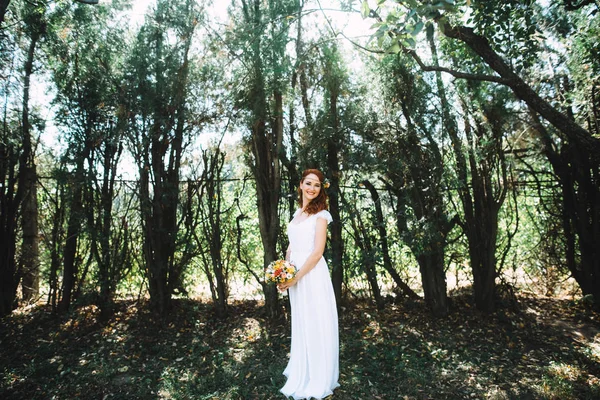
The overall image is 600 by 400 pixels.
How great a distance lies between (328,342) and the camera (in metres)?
3.10

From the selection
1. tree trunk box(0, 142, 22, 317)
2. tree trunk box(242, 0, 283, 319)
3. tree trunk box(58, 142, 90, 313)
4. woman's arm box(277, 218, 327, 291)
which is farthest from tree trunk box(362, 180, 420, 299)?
tree trunk box(0, 142, 22, 317)

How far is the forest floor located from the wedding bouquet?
1.10m

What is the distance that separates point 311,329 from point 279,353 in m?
1.36

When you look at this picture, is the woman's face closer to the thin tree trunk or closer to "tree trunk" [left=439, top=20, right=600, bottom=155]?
the thin tree trunk

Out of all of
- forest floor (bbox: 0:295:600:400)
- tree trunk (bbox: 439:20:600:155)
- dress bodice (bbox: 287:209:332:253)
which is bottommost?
forest floor (bbox: 0:295:600:400)

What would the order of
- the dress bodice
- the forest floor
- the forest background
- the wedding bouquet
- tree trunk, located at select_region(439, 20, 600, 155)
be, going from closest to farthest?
the wedding bouquet
the dress bodice
the forest floor
tree trunk, located at select_region(439, 20, 600, 155)
the forest background

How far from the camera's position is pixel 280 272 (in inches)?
122

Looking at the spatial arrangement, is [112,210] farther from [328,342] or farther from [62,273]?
[328,342]

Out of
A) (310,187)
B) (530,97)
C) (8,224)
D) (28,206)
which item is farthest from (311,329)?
(28,206)

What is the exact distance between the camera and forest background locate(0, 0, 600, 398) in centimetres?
502

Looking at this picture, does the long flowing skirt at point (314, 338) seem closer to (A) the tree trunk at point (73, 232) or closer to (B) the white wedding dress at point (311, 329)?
(B) the white wedding dress at point (311, 329)

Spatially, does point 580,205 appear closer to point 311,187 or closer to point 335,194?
point 335,194

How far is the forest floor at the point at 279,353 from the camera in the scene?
3.45 metres

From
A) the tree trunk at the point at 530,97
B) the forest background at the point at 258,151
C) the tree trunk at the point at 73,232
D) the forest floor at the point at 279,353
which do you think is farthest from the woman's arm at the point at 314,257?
the tree trunk at the point at 73,232
